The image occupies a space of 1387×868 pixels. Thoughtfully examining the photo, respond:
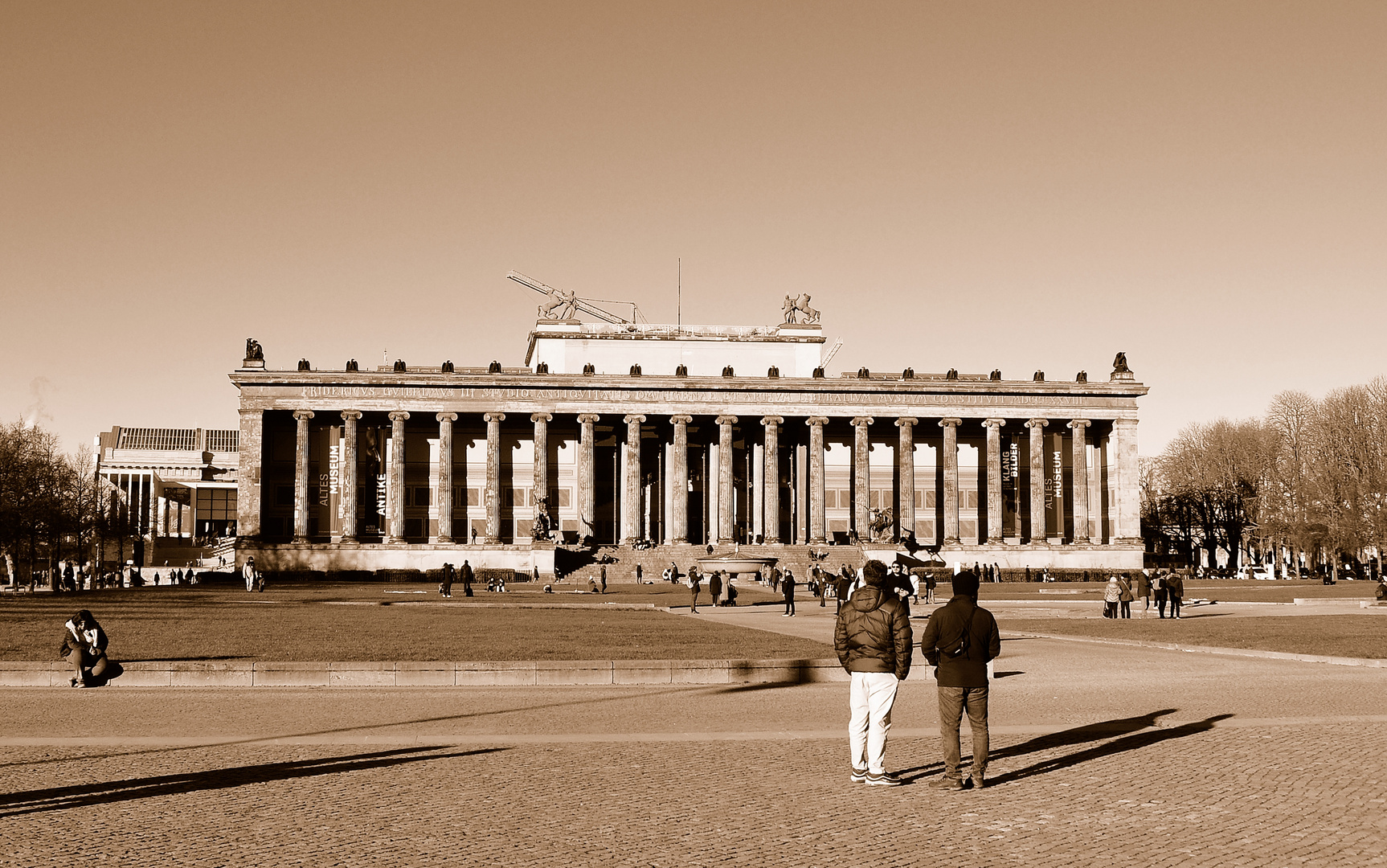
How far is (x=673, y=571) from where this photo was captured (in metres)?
89.2

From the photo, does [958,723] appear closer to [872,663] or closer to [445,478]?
[872,663]

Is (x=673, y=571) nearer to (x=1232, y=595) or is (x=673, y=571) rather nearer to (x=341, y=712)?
(x=1232, y=595)

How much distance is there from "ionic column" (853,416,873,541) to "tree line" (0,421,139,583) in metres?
54.7

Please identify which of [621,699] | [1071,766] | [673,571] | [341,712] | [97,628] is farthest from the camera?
[673,571]

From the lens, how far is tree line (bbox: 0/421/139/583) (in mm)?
75250

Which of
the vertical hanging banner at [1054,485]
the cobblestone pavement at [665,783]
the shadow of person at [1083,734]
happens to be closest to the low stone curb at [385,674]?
the cobblestone pavement at [665,783]

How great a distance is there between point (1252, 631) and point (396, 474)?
75.9 metres

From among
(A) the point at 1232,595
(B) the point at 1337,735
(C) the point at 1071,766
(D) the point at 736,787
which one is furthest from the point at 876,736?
(A) the point at 1232,595

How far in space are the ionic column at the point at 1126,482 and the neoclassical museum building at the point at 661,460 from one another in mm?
157

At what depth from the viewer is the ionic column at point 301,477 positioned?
10256 cm

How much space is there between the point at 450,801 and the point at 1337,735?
11.1 m

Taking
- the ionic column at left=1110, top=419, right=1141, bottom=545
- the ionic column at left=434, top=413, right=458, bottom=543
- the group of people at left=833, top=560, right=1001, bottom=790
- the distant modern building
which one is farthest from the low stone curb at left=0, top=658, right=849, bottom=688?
the distant modern building

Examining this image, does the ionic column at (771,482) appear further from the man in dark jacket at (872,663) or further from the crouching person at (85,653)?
the man in dark jacket at (872,663)

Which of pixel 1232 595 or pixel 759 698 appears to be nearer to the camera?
pixel 759 698
